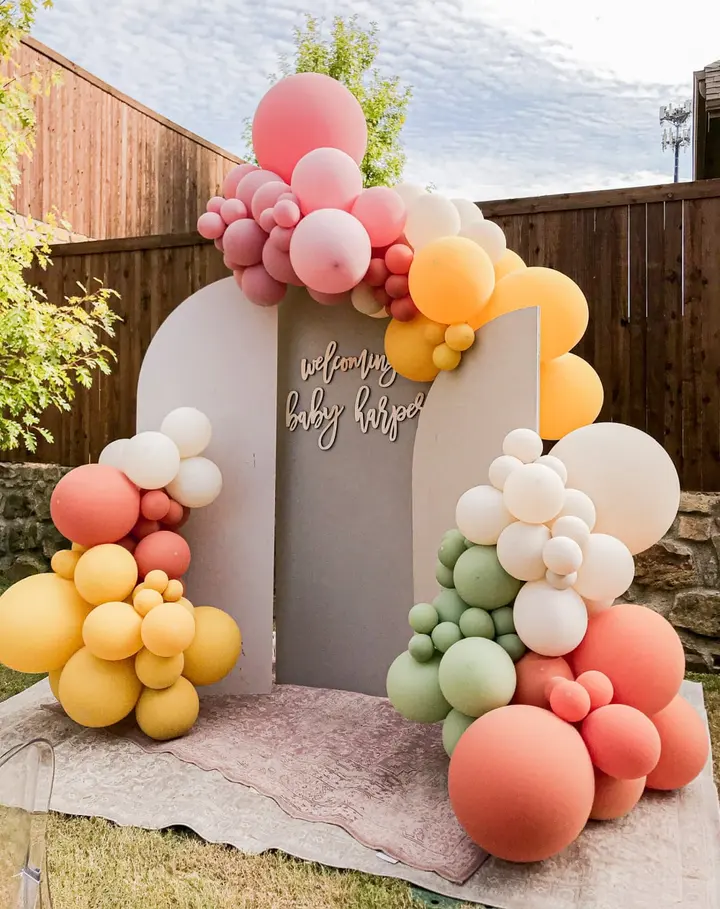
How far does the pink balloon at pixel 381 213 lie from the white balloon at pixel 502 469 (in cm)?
92

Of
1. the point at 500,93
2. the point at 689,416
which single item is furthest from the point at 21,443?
the point at 500,93

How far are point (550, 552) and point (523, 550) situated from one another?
0.27ft

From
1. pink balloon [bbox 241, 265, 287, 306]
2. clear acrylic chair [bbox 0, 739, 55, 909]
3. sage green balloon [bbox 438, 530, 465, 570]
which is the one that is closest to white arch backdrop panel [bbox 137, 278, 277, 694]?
pink balloon [bbox 241, 265, 287, 306]

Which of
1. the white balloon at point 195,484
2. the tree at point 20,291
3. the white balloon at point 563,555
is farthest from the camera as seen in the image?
the tree at point 20,291

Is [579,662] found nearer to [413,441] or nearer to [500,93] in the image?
[413,441]

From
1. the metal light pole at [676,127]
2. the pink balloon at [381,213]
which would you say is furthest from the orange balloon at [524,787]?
the metal light pole at [676,127]

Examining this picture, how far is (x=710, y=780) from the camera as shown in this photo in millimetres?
2412

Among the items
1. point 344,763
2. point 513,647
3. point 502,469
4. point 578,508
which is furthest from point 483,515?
point 344,763

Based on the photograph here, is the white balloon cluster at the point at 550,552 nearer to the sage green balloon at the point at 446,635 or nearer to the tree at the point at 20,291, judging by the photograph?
the sage green balloon at the point at 446,635

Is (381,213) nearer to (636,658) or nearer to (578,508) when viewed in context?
(578,508)

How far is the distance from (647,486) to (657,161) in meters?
10.5

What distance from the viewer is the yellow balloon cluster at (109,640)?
2.54m

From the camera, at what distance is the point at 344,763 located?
2516 millimetres

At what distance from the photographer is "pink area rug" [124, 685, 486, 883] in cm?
207
